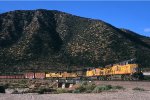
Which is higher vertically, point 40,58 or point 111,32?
point 111,32

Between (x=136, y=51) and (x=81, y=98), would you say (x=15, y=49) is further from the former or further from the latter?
(x=81, y=98)

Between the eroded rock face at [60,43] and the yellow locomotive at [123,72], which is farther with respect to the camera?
the eroded rock face at [60,43]

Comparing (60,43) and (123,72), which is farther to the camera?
(60,43)

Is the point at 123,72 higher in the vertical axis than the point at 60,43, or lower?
lower

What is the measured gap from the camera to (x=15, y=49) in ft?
388

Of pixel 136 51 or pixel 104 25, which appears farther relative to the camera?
pixel 104 25

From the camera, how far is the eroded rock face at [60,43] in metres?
111

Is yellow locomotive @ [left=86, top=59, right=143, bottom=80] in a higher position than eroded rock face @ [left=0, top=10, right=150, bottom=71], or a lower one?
lower

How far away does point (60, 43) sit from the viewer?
126812mm

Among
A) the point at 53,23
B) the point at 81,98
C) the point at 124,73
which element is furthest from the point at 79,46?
the point at 81,98

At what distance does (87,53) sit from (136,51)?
42.1 feet

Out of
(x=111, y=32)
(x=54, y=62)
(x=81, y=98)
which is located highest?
(x=111, y=32)

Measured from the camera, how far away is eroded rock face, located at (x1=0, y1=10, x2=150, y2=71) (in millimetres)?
110688

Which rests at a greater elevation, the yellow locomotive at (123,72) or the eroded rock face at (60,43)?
the eroded rock face at (60,43)
